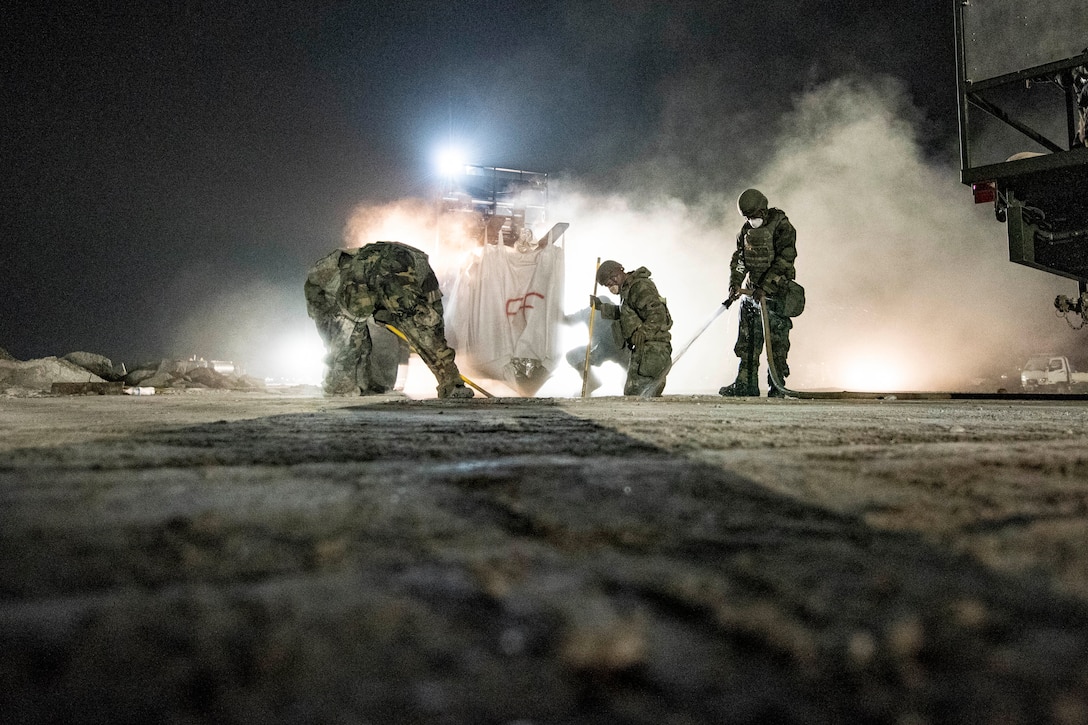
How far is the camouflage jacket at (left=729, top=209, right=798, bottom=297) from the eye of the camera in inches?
196

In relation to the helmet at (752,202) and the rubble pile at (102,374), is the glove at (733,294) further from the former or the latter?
the rubble pile at (102,374)

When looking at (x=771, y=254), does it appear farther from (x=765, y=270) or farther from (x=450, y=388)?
(x=450, y=388)

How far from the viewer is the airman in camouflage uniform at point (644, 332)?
5.36 meters

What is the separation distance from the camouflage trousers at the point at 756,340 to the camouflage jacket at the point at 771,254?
184mm

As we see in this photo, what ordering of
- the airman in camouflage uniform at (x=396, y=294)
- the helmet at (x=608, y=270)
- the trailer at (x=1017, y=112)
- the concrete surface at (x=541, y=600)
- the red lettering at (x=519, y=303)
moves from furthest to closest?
the red lettering at (x=519, y=303), the helmet at (x=608, y=270), the airman in camouflage uniform at (x=396, y=294), the trailer at (x=1017, y=112), the concrete surface at (x=541, y=600)

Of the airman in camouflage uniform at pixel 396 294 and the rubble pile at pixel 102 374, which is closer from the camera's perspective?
the airman in camouflage uniform at pixel 396 294

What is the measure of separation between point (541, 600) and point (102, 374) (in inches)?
428

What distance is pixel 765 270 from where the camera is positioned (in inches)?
198

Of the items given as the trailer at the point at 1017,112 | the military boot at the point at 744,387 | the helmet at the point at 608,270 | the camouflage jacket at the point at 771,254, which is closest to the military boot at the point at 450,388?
the helmet at the point at 608,270

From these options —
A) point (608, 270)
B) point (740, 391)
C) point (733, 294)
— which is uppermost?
point (608, 270)

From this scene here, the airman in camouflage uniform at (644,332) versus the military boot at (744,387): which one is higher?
the airman in camouflage uniform at (644,332)

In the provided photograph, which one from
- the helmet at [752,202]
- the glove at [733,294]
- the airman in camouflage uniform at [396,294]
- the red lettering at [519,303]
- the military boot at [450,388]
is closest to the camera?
the airman in camouflage uniform at [396,294]

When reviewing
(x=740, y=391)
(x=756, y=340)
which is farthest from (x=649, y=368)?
(x=756, y=340)

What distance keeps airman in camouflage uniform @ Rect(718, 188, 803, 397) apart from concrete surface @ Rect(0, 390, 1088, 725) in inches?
184
